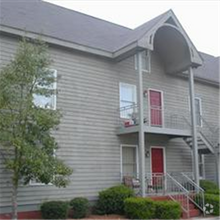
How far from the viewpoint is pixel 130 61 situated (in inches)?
730

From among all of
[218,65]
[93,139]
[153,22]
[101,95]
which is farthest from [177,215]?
[218,65]

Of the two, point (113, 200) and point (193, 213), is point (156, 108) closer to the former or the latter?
point (193, 213)

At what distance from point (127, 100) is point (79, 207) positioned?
6036 millimetres

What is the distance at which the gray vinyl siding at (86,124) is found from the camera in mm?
14344

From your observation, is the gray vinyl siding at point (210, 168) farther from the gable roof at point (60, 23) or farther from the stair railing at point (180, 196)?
the gable roof at point (60, 23)

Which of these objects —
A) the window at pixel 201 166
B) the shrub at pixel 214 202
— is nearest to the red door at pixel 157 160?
the shrub at pixel 214 202

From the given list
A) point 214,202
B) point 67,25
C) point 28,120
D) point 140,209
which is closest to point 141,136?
point 140,209

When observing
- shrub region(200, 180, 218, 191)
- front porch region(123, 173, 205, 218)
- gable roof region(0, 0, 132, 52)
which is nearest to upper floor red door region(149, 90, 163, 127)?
front porch region(123, 173, 205, 218)

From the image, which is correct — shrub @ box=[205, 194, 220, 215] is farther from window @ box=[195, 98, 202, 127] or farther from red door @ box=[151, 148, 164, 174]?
window @ box=[195, 98, 202, 127]

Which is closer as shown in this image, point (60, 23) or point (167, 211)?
point (167, 211)

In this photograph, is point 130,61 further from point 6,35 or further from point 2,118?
point 2,118

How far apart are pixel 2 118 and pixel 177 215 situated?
7.54 meters

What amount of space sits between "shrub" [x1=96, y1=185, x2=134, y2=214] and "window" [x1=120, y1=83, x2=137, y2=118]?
148 inches

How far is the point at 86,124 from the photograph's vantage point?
15977 millimetres
